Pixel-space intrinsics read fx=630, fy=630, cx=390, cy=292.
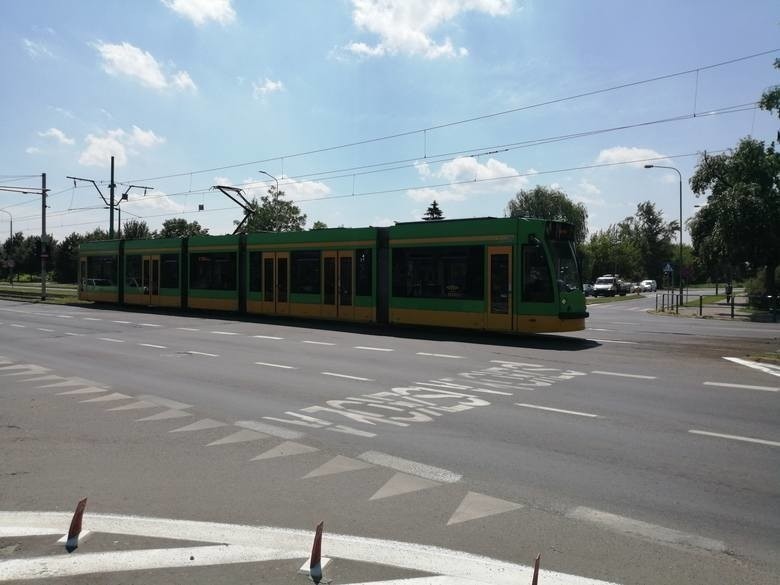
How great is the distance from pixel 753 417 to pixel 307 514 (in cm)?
601

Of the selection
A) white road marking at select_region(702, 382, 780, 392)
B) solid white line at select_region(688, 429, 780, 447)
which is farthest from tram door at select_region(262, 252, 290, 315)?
solid white line at select_region(688, 429, 780, 447)

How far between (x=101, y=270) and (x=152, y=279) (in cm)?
522

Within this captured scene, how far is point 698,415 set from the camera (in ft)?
26.1

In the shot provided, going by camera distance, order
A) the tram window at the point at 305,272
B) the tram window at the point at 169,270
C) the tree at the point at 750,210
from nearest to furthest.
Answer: the tram window at the point at 305,272 < the tram window at the point at 169,270 < the tree at the point at 750,210

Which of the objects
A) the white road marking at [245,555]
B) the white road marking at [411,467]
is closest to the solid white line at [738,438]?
the white road marking at [411,467]

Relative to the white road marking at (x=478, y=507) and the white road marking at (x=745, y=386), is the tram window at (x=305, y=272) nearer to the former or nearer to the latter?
the white road marking at (x=745, y=386)

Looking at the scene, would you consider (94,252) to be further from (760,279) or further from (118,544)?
(760,279)

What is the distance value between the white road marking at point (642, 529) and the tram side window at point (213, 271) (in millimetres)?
22199

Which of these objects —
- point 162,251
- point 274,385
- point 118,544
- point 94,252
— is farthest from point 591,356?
point 94,252

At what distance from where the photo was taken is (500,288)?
56.5 ft

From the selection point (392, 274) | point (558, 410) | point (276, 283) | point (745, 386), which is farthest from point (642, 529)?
point (276, 283)

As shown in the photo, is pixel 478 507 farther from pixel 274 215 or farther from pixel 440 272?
pixel 274 215

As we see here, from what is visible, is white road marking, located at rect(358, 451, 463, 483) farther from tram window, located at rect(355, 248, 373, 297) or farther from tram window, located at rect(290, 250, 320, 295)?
tram window, located at rect(290, 250, 320, 295)

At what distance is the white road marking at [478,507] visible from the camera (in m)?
4.73
